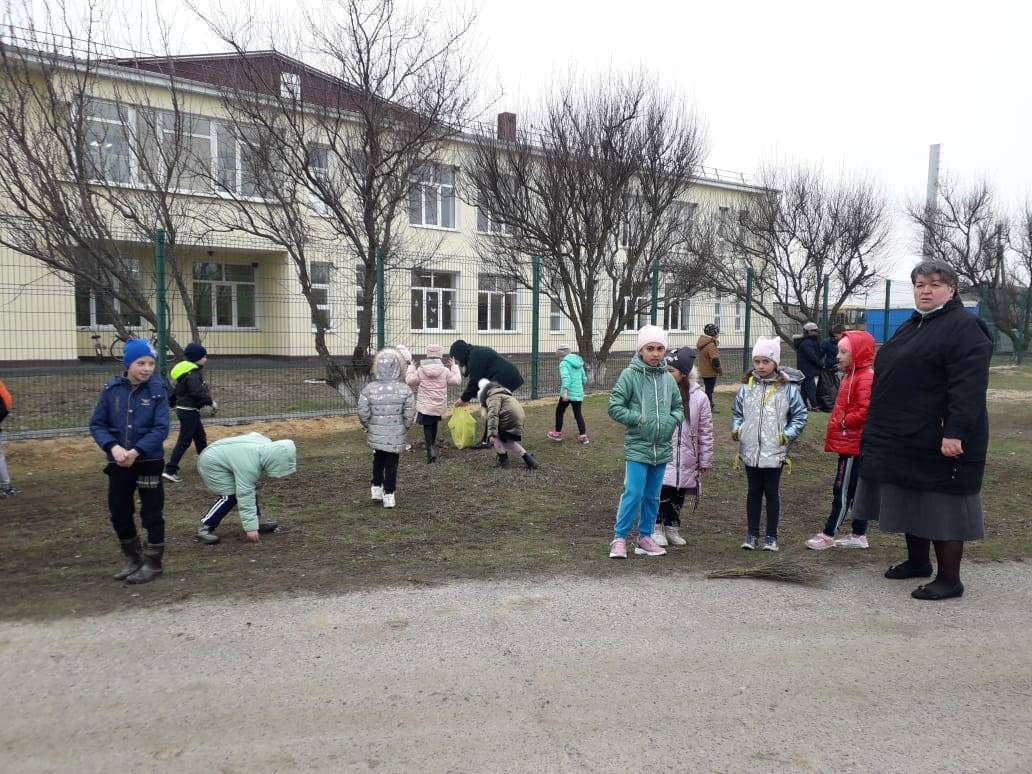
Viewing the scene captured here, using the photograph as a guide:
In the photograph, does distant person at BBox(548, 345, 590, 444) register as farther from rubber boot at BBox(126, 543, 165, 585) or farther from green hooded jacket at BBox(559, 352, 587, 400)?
rubber boot at BBox(126, 543, 165, 585)

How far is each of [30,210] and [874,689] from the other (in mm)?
11529

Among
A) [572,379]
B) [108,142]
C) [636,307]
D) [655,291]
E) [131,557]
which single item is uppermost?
[108,142]

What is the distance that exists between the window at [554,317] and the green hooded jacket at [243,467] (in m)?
10.4

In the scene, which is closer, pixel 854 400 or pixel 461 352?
pixel 854 400

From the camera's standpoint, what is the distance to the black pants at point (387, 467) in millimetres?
7090

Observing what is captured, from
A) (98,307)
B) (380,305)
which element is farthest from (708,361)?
(98,307)

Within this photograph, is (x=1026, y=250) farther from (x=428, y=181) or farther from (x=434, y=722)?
(x=434, y=722)

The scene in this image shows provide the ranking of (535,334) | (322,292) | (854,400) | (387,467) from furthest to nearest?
(535,334) → (322,292) → (387,467) → (854,400)

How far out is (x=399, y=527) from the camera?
6484 millimetres

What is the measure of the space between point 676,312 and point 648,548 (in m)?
13.4

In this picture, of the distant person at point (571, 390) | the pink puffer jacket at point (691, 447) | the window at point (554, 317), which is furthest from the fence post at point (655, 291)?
the pink puffer jacket at point (691, 447)

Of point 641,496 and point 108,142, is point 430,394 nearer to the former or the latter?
point 641,496

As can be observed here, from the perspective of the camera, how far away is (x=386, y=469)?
23.4ft

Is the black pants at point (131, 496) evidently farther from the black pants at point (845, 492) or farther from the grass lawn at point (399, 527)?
the black pants at point (845, 492)
